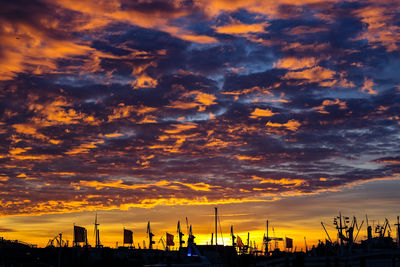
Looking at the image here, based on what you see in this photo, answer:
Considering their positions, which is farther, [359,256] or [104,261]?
[104,261]

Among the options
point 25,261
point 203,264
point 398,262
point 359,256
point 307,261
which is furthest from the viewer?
point 25,261

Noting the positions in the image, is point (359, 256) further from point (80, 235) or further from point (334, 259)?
point (80, 235)

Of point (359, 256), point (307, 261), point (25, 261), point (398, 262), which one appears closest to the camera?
point (359, 256)

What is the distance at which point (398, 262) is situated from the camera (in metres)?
94.3

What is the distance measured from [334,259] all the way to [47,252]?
120248 millimetres

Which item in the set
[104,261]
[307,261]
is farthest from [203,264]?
[307,261]

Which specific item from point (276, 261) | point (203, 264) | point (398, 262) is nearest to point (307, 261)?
point (276, 261)

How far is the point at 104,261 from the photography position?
153250 millimetres

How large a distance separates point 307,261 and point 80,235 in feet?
273

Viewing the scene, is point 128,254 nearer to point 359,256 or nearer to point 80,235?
point 80,235

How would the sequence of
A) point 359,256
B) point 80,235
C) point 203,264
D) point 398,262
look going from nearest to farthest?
point 359,256
point 398,262
point 203,264
point 80,235

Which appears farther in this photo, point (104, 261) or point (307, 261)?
point (104, 261)

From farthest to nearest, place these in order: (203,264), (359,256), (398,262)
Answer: (203,264)
(398,262)
(359,256)

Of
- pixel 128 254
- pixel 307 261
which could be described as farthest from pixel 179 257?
pixel 307 261
